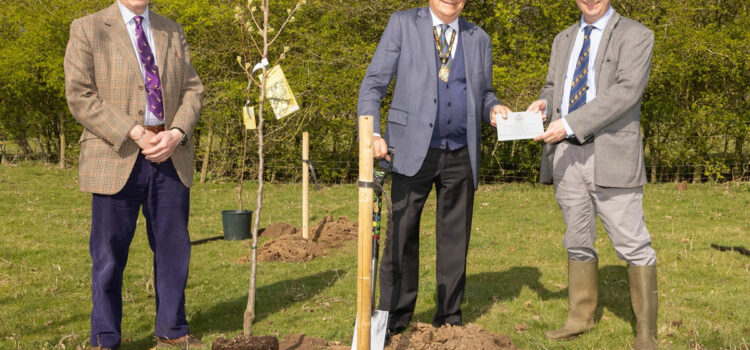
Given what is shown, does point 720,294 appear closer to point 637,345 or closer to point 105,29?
point 637,345

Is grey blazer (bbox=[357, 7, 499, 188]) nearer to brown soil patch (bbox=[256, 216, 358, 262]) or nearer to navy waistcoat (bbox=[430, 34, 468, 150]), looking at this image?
navy waistcoat (bbox=[430, 34, 468, 150])

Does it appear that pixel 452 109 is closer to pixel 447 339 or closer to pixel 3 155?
pixel 447 339

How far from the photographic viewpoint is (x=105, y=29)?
3.95 meters

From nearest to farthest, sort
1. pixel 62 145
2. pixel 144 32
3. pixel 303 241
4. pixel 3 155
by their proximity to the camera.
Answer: pixel 144 32
pixel 303 241
pixel 62 145
pixel 3 155

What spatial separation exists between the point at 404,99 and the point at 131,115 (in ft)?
5.80

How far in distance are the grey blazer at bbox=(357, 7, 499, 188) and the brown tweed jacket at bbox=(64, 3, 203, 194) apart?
1.36 m

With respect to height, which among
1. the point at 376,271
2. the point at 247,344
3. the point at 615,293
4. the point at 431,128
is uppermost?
the point at 431,128

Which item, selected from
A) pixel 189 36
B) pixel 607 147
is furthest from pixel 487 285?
pixel 189 36

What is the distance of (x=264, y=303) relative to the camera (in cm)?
575

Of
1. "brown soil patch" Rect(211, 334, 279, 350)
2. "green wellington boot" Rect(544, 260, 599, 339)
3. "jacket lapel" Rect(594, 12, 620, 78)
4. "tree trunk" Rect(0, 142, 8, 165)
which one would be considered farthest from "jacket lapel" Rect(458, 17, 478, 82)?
"tree trunk" Rect(0, 142, 8, 165)

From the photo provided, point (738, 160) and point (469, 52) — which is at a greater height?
point (469, 52)

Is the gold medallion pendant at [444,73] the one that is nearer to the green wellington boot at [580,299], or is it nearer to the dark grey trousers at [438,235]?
the dark grey trousers at [438,235]

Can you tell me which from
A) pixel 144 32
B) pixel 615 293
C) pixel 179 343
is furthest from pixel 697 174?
pixel 144 32

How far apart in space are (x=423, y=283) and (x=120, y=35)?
363cm
